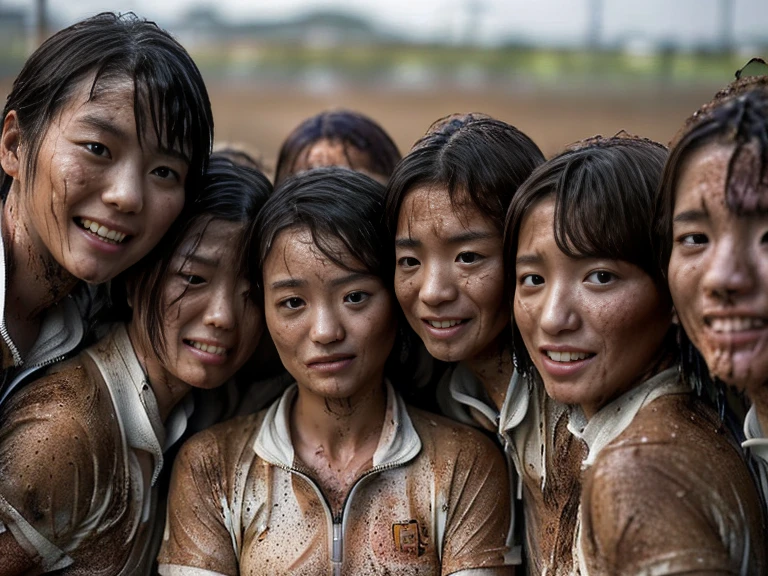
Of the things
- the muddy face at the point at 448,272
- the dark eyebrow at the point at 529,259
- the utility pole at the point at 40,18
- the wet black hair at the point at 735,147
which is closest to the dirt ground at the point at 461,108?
the utility pole at the point at 40,18

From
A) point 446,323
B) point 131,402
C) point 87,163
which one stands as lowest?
point 131,402

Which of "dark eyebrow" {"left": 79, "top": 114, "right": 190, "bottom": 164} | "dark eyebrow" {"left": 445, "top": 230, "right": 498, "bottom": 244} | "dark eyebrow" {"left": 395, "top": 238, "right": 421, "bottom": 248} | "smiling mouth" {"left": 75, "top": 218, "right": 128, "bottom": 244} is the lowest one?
"dark eyebrow" {"left": 395, "top": 238, "right": 421, "bottom": 248}

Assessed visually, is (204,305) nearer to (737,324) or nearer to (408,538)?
(408,538)

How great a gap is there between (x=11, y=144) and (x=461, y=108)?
11419 mm

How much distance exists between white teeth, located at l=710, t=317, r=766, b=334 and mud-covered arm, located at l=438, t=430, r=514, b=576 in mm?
1027

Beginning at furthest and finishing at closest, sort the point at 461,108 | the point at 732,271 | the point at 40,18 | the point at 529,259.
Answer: the point at 461,108
the point at 40,18
the point at 529,259
the point at 732,271

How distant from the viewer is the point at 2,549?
A: 2994 mm

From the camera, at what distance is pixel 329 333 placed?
296 centimetres

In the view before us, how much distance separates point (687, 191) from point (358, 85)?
15.0 meters

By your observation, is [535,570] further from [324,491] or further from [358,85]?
[358,85]

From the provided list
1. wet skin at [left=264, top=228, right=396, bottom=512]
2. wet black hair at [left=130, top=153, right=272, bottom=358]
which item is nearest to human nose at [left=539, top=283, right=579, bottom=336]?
wet skin at [left=264, top=228, right=396, bottom=512]

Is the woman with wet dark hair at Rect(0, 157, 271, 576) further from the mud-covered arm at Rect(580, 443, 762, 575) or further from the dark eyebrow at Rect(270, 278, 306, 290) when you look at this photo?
the mud-covered arm at Rect(580, 443, 762, 575)

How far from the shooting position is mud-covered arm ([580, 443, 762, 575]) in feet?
7.39

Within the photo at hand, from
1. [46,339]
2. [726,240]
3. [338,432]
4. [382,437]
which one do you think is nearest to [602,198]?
[726,240]
